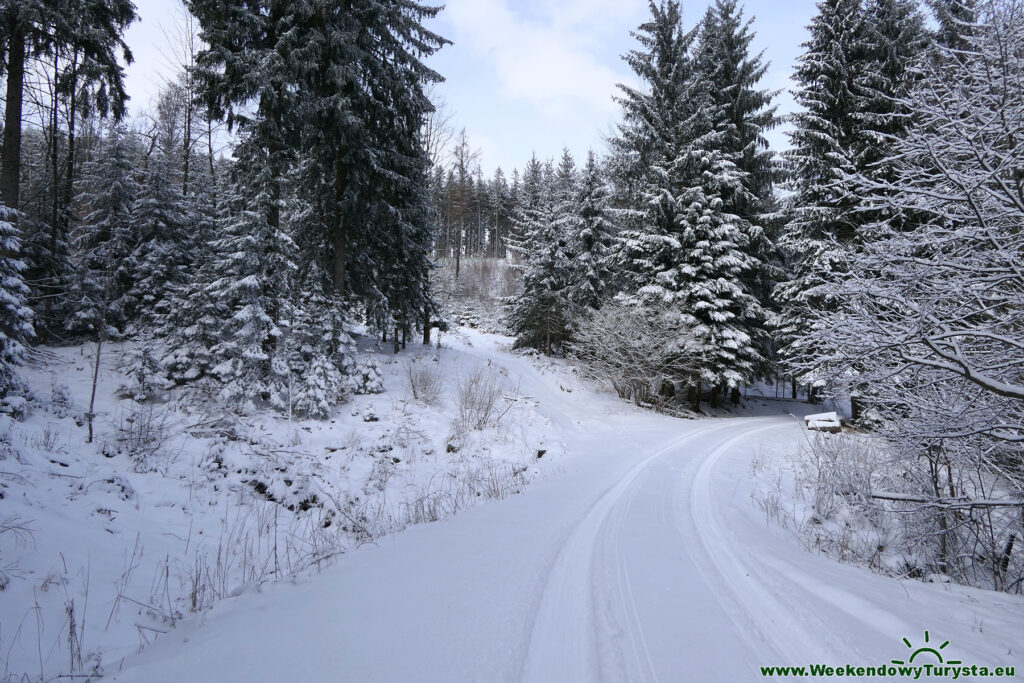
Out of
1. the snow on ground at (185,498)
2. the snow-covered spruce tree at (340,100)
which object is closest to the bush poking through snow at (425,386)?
the snow on ground at (185,498)

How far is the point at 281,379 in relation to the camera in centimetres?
1048

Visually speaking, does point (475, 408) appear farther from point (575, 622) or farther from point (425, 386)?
point (575, 622)

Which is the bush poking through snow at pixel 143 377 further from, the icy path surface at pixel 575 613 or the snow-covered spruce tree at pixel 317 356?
the icy path surface at pixel 575 613

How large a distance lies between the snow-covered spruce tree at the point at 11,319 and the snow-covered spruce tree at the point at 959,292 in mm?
11752

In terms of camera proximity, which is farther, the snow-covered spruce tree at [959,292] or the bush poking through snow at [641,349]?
the bush poking through snow at [641,349]

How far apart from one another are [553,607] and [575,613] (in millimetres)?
156

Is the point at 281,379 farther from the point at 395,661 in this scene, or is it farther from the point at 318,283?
the point at 395,661

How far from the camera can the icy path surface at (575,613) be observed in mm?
2242

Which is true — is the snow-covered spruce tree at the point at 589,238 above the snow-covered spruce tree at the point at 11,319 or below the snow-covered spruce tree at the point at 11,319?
above

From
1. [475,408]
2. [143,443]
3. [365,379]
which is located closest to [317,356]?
[365,379]

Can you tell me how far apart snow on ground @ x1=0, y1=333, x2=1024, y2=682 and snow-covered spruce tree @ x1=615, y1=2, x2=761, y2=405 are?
13.7 metres

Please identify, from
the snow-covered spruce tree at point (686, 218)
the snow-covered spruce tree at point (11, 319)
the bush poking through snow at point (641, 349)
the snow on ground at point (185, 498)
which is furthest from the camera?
the snow-covered spruce tree at point (686, 218)

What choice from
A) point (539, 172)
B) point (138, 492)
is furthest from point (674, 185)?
point (539, 172)

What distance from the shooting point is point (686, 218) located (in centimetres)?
1850
